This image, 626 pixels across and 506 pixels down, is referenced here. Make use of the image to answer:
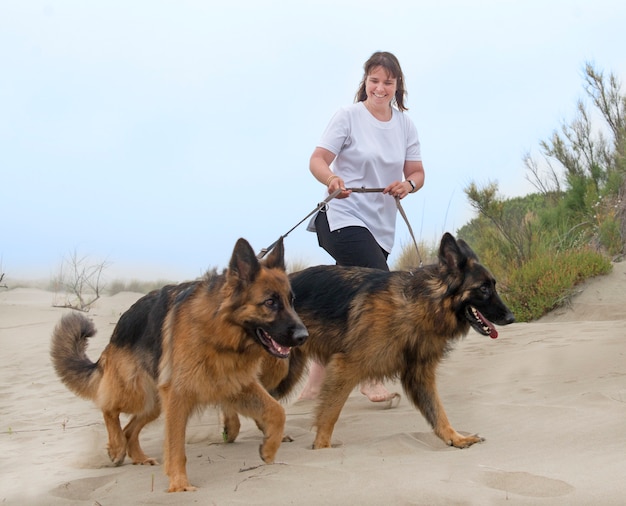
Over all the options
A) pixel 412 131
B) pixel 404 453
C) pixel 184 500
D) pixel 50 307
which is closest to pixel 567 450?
pixel 404 453

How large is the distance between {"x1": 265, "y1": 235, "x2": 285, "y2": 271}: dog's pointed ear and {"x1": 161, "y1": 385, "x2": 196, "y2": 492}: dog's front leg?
3.31ft

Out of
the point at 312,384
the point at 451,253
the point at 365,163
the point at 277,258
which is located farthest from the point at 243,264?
the point at 312,384

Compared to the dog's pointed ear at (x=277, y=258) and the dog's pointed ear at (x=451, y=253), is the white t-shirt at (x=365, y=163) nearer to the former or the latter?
the dog's pointed ear at (x=451, y=253)

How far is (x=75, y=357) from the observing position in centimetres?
614

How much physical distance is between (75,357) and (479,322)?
3.27m

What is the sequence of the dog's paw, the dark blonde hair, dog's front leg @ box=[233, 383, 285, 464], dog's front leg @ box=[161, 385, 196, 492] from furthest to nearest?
1. the dark blonde hair
2. the dog's paw
3. dog's front leg @ box=[233, 383, 285, 464]
4. dog's front leg @ box=[161, 385, 196, 492]

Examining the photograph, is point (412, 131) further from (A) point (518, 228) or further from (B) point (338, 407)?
(A) point (518, 228)

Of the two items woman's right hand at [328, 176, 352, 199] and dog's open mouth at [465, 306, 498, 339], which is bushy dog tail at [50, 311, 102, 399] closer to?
woman's right hand at [328, 176, 352, 199]

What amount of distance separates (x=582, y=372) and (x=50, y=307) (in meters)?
12.0

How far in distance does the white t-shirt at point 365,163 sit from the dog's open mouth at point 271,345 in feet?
7.25

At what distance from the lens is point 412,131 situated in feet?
23.5

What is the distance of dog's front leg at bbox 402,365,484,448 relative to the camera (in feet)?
18.2

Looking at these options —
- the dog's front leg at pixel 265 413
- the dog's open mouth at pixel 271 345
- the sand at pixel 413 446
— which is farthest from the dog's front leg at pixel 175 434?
the dog's open mouth at pixel 271 345

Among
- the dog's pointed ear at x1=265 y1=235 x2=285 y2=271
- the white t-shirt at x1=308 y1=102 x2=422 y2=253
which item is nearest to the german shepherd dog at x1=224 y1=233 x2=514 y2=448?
the white t-shirt at x1=308 y1=102 x2=422 y2=253
